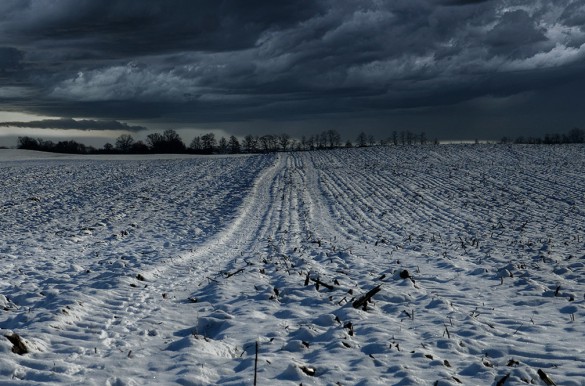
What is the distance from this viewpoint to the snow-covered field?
6.43m

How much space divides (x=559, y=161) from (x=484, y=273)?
4135cm

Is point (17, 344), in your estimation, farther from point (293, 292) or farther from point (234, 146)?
point (234, 146)

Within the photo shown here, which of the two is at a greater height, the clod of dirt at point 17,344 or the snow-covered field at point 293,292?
the clod of dirt at point 17,344

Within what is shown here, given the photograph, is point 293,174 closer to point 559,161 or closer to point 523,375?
point 559,161

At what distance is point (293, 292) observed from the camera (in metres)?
10.4

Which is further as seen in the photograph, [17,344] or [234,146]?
[234,146]

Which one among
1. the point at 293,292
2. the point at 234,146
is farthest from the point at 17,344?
the point at 234,146

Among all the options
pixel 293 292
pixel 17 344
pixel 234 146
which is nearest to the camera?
pixel 17 344

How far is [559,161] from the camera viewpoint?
47.8 metres

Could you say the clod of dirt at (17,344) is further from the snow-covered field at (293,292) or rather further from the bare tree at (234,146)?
the bare tree at (234,146)

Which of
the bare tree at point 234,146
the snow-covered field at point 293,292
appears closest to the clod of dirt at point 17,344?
the snow-covered field at point 293,292

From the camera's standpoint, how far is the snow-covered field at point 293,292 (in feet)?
21.1

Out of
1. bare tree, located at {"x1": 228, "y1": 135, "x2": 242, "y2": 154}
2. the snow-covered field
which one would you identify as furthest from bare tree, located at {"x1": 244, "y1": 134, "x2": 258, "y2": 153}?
the snow-covered field

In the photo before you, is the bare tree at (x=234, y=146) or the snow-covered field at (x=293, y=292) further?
the bare tree at (x=234, y=146)
